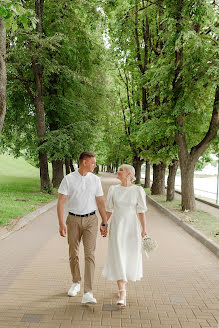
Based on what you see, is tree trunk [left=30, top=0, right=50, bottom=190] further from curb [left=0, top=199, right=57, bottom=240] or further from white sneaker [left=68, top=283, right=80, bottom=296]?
white sneaker [left=68, top=283, right=80, bottom=296]

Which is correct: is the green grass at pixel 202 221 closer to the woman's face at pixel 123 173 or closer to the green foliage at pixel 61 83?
the woman's face at pixel 123 173

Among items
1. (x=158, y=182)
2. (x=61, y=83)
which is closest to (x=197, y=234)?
(x=158, y=182)

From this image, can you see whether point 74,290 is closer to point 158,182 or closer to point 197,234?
point 197,234

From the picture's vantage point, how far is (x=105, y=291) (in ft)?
16.7

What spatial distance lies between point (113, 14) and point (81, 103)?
5.90 m

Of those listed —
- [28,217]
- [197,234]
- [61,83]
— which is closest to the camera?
[197,234]

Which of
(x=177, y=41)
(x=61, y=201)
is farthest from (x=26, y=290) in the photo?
(x=177, y=41)

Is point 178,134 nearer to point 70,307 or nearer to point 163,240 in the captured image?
point 163,240

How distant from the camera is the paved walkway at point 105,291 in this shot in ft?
13.5

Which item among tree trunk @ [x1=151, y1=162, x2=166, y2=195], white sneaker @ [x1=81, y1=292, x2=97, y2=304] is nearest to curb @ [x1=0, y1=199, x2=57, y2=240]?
white sneaker @ [x1=81, y1=292, x2=97, y2=304]

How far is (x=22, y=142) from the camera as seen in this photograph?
22.1 metres

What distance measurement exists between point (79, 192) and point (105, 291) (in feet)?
5.38

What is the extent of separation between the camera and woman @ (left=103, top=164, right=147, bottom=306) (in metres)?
4.60

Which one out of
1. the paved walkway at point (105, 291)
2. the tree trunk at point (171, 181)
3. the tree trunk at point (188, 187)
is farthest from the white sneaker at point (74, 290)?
the tree trunk at point (171, 181)
